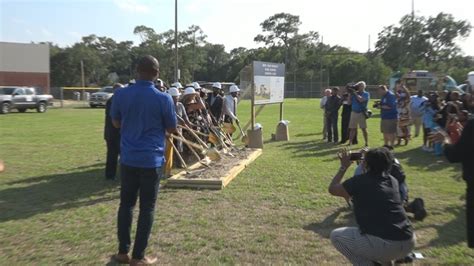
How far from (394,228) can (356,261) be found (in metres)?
0.47

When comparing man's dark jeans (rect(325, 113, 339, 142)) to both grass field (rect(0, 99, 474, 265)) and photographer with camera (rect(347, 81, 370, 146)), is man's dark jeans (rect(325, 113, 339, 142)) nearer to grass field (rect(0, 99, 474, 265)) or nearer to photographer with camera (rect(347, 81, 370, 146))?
photographer with camera (rect(347, 81, 370, 146))

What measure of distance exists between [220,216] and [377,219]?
3.01 meters

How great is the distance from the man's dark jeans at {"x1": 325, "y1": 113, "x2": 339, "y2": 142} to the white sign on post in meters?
2.01

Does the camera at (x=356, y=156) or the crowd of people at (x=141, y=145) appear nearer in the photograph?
the crowd of people at (x=141, y=145)

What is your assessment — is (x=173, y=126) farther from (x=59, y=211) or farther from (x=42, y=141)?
(x=42, y=141)

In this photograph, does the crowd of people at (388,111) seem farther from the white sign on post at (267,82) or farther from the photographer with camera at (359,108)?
the white sign on post at (267,82)

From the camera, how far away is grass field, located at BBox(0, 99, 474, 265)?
527 centimetres

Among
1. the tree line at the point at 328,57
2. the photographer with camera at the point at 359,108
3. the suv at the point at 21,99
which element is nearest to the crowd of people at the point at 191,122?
the photographer with camera at the point at 359,108

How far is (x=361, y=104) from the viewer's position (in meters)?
13.8

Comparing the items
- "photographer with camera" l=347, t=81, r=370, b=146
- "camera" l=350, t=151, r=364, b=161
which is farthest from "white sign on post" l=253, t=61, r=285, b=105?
"camera" l=350, t=151, r=364, b=161

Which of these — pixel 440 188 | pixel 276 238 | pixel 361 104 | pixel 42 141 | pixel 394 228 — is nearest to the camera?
pixel 394 228

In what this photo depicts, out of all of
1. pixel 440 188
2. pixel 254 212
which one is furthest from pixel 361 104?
pixel 254 212

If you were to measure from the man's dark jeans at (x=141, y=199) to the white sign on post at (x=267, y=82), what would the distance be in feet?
33.0

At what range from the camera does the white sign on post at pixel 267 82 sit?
591 inches
